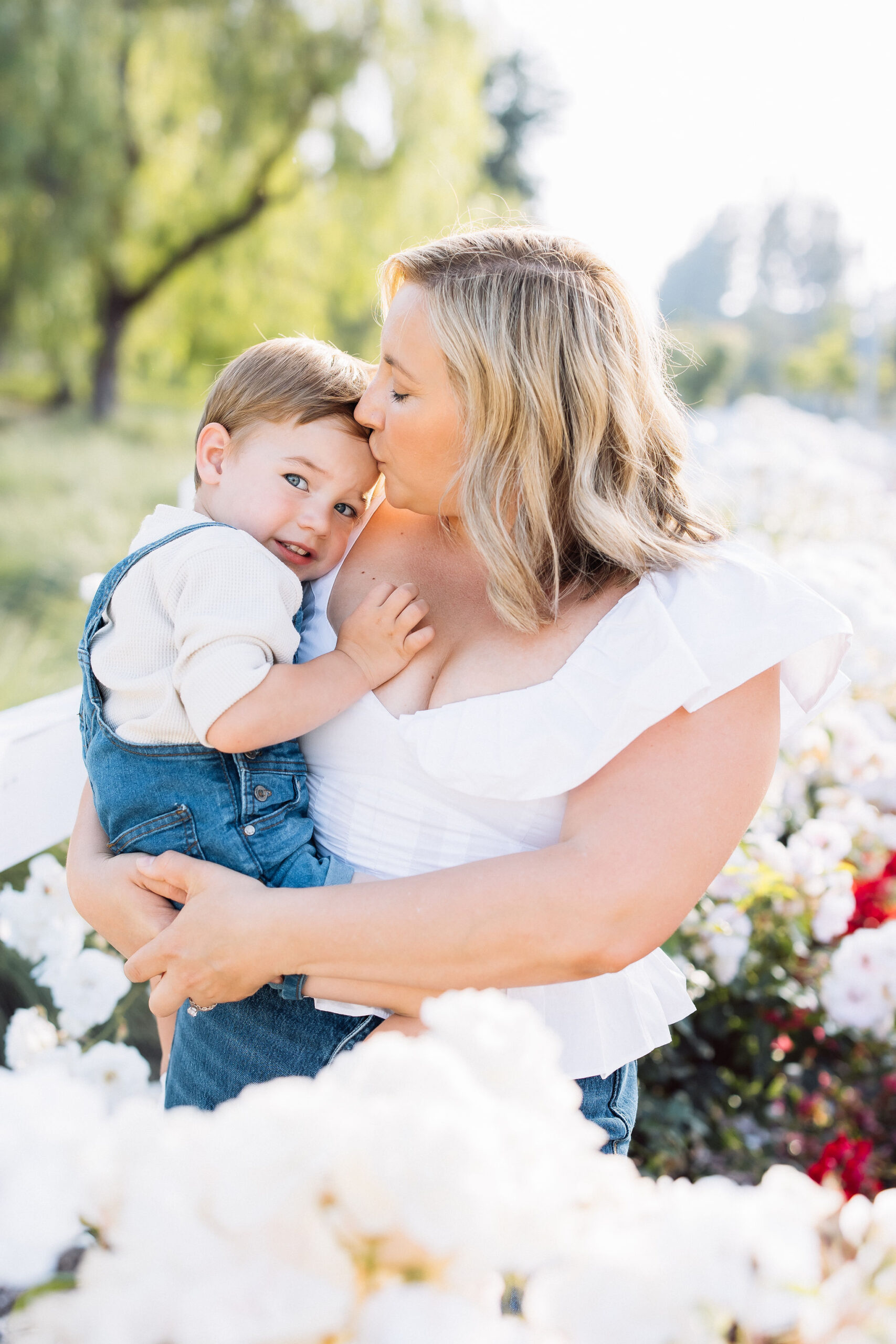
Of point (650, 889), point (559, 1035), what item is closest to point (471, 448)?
point (650, 889)

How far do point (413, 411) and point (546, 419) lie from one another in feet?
0.67

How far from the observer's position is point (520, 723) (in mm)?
1305

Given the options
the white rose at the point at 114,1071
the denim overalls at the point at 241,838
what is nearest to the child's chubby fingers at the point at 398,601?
the denim overalls at the point at 241,838

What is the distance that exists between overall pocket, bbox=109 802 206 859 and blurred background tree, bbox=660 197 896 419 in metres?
36.8

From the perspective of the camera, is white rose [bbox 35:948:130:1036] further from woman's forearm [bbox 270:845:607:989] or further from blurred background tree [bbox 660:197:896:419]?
blurred background tree [bbox 660:197:896:419]

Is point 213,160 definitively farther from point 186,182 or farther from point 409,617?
point 409,617

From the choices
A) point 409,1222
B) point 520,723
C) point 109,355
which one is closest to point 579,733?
point 520,723

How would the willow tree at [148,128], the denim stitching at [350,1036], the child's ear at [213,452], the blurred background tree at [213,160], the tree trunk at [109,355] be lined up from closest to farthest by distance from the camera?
the denim stitching at [350,1036], the child's ear at [213,452], the willow tree at [148,128], the blurred background tree at [213,160], the tree trunk at [109,355]

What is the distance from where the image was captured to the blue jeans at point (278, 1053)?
137cm

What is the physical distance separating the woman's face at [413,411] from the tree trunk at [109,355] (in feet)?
40.0

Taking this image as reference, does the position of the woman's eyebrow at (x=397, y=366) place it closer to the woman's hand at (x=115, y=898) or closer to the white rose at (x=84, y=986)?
the woman's hand at (x=115, y=898)

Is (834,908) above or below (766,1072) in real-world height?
above

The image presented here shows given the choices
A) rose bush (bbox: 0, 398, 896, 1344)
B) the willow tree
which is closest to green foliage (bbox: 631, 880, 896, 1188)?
rose bush (bbox: 0, 398, 896, 1344)

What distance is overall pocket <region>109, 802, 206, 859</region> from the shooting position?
141cm
